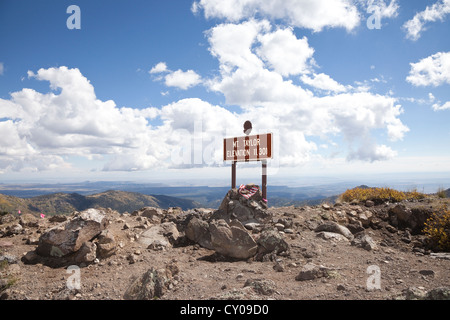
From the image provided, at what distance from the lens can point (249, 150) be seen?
15.1 meters

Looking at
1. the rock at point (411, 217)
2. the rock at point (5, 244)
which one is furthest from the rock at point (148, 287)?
the rock at point (411, 217)

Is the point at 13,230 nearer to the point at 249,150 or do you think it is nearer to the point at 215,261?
the point at 215,261

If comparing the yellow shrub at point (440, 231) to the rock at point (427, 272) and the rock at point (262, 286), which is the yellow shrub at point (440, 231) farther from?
the rock at point (262, 286)

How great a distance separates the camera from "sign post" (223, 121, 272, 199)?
14.2 metres

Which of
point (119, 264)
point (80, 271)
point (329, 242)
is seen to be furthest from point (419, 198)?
point (80, 271)

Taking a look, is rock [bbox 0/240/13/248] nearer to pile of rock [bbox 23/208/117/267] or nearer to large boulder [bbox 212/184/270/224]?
pile of rock [bbox 23/208/117/267]

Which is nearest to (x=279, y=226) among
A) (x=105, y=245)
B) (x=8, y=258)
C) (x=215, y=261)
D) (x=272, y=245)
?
(x=272, y=245)

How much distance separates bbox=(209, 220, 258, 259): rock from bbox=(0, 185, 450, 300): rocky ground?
36 millimetres

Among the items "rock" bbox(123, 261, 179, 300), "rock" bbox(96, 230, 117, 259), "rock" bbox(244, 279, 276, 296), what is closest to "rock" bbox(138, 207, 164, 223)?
"rock" bbox(96, 230, 117, 259)

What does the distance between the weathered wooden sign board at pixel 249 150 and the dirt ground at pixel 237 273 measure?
495 centimetres

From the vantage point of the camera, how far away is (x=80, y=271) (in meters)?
7.50

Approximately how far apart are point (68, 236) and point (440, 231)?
15286mm
